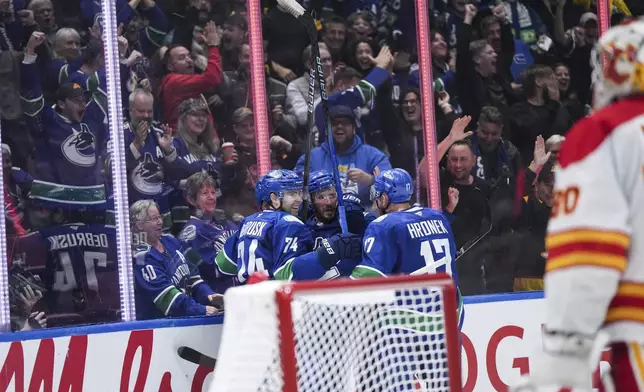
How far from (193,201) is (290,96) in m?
0.76

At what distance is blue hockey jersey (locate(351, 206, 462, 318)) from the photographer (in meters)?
4.50

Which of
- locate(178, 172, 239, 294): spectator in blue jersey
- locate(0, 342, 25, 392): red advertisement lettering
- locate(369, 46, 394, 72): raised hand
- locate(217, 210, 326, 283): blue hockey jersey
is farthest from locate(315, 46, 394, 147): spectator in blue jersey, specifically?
locate(0, 342, 25, 392): red advertisement lettering

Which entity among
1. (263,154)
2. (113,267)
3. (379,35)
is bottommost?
(113,267)

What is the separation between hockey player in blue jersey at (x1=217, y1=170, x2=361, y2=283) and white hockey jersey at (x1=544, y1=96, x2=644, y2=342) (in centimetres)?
290

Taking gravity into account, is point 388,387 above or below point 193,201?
below

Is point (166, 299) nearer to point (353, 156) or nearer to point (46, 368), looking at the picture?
point (46, 368)

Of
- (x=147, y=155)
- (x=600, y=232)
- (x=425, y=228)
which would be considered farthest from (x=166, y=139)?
(x=600, y=232)

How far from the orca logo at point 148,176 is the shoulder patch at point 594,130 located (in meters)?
3.57

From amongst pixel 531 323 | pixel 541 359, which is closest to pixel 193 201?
pixel 531 323

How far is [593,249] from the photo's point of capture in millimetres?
2029

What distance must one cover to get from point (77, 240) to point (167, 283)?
1.65 ft

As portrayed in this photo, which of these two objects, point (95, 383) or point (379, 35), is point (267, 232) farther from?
point (379, 35)

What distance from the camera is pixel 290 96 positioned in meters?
5.95

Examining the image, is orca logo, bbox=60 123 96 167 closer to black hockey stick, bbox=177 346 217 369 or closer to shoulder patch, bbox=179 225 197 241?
shoulder patch, bbox=179 225 197 241
